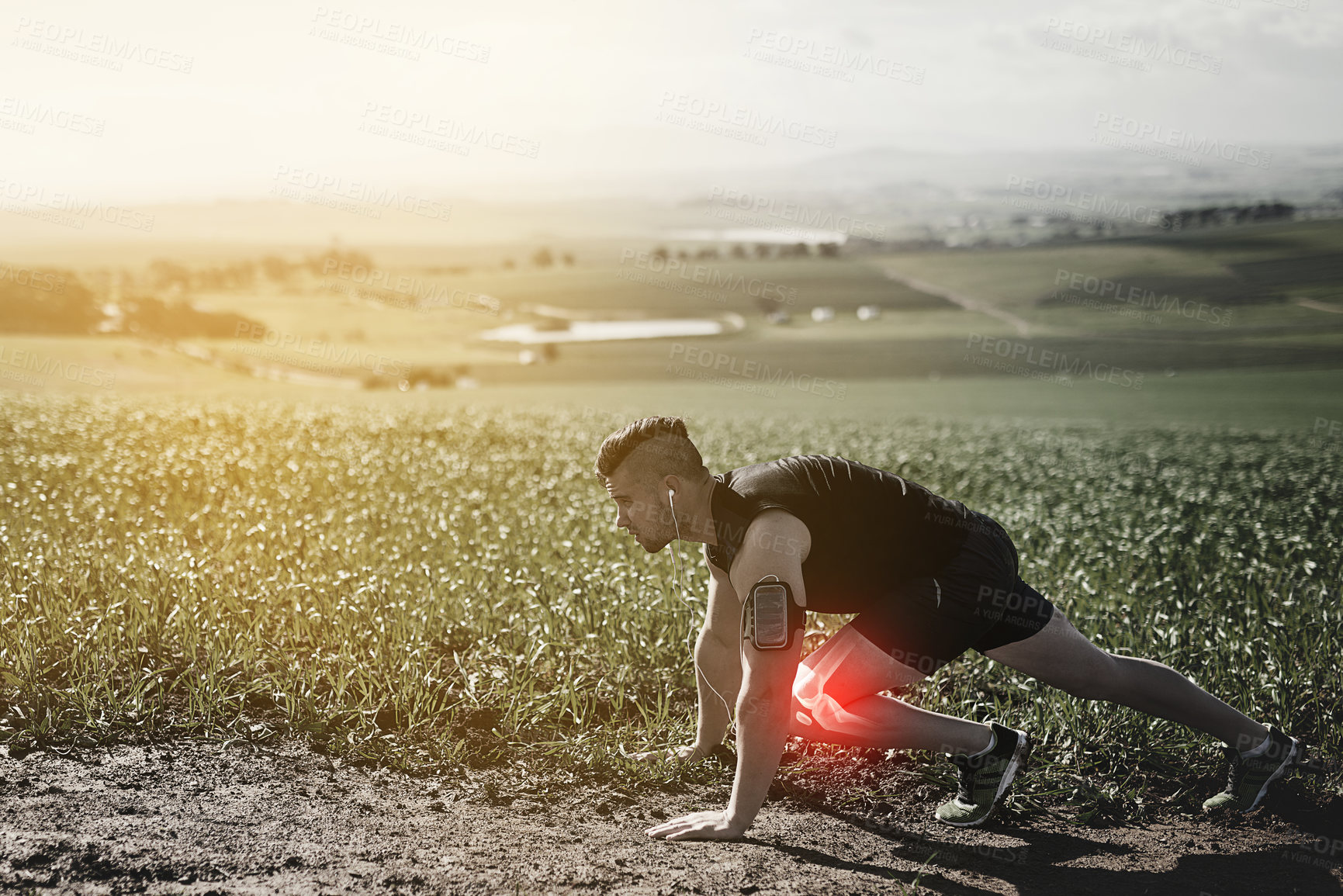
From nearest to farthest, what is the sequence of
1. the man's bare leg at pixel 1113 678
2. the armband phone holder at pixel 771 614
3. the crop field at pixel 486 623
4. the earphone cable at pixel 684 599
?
the armband phone holder at pixel 771 614
the earphone cable at pixel 684 599
the man's bare leg at pixel 1113 678
the crop field at pixel 486 623

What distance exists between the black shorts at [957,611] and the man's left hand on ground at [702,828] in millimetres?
869

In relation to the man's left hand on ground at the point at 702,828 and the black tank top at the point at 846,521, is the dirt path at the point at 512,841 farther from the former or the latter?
the black tank top at the point at 846,521

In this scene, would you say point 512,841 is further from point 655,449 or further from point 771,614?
point 655,449

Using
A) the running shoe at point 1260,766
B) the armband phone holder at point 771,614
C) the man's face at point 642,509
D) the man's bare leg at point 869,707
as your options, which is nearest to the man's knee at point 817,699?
the man's bare leg at point 869,707

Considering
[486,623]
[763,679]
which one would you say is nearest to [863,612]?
[763,679]

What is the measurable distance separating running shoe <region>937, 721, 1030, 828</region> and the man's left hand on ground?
998 mm

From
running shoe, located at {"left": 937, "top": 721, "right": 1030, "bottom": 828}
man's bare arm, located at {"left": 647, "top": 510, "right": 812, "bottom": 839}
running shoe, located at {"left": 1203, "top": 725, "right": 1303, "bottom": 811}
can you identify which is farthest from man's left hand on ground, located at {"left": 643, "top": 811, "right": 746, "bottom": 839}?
running shoe, located at {"left": 1203, "top": 725, "right": 1303, "bottom": 811}

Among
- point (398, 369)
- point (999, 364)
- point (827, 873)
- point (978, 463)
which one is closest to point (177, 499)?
point (827, 873)

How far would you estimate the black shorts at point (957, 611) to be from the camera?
12.0 feet

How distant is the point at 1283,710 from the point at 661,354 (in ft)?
170

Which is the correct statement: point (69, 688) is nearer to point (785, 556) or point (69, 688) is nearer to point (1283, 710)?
point (785, 556)

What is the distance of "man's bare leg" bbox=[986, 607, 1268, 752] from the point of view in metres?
3.80

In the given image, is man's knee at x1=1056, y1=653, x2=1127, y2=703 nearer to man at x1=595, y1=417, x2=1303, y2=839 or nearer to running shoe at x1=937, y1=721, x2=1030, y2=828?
man at x1=595, y1=417, x2=1303, y2=839

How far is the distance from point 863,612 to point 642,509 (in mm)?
987
